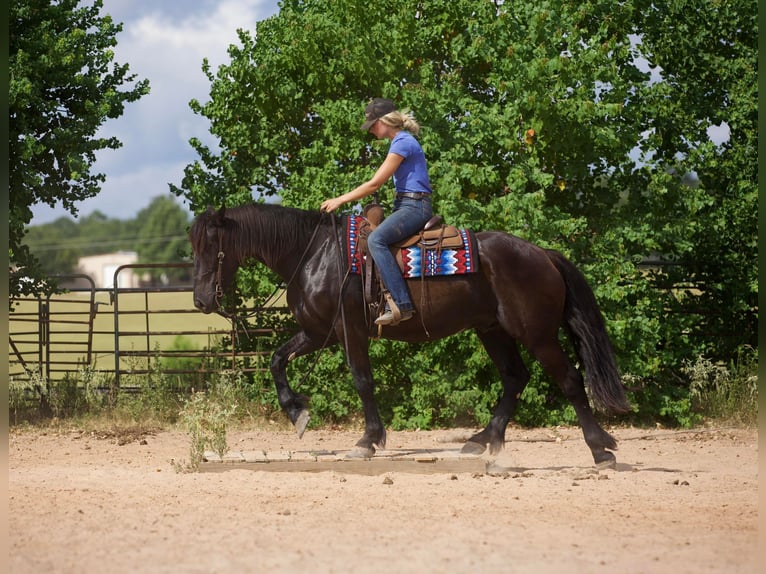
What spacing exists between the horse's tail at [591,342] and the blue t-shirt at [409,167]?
135 centimetres

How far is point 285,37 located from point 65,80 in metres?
2.72

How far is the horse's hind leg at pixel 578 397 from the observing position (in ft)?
26.5

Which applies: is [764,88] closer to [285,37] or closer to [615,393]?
[615,393]

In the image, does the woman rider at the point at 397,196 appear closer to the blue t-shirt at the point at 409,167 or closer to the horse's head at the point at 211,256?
the blue t-shirt at the point at 409,167

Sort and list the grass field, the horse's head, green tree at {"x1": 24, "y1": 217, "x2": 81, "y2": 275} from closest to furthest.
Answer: the horse's head, the grass field, green tree at {"x1": 24, "y1": 217, "x2": 81, "y2": 275}

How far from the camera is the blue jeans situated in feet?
26.1

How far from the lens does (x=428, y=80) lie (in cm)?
1152

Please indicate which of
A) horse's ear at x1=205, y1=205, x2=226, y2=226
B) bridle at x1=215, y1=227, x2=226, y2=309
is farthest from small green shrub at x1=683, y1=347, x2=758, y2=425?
horse's ear at x1=205, y1=205, x2=226, y2=226

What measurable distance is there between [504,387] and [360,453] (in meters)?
1.49

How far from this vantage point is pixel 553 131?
1115 cm

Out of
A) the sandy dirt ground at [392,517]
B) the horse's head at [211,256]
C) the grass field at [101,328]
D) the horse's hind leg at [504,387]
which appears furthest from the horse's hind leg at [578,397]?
the grass field at [101,328]

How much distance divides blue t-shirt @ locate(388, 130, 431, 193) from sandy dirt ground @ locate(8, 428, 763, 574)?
2.45 meters

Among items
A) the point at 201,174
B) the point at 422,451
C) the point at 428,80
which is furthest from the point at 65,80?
the point at 422,451

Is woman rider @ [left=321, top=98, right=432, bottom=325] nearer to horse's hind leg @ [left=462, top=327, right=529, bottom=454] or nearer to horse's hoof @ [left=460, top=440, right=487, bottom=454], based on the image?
horse's hind leg @ [left=462, top=327, right=529, bottom=454]
